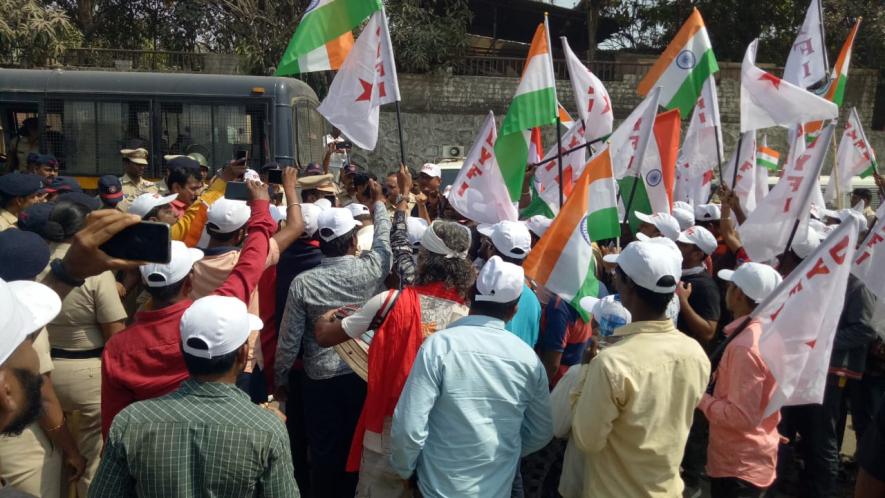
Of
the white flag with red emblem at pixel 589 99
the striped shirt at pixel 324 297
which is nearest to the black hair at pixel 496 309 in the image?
the striped shirt at pixel 324 297

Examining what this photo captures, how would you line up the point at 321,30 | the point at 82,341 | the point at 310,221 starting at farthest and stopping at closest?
the point at 321,30 → the point at 310,221 → the point at 82,341

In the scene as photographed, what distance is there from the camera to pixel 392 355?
312 cm

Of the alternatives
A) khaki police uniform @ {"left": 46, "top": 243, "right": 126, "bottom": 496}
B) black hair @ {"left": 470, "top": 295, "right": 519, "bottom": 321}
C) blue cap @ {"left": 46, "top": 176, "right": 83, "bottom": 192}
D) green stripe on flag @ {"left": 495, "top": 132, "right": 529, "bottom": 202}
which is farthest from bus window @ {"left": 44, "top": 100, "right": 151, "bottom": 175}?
black hair @ {"left": 470, "top": 295, "right": 519, "bottom": 321}

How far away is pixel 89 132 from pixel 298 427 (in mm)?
7037

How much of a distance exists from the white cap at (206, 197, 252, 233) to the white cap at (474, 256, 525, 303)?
1.46 metres

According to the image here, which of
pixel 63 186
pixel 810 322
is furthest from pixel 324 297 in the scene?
pixel 63 186

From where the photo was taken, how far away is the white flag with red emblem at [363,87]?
17.9 feet

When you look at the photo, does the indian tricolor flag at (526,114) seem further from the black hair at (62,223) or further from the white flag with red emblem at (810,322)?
the black hair at (62,223)

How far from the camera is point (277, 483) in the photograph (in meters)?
2.24

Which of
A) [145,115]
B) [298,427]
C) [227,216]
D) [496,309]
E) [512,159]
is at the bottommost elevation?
[298,427]

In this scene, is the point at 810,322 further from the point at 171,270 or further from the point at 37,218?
the point at 37,218

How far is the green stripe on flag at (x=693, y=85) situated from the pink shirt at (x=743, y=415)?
3.68 m

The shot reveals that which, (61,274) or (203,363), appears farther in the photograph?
(61,274)

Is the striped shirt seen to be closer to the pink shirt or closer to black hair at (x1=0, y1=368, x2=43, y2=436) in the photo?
the pink shirt
